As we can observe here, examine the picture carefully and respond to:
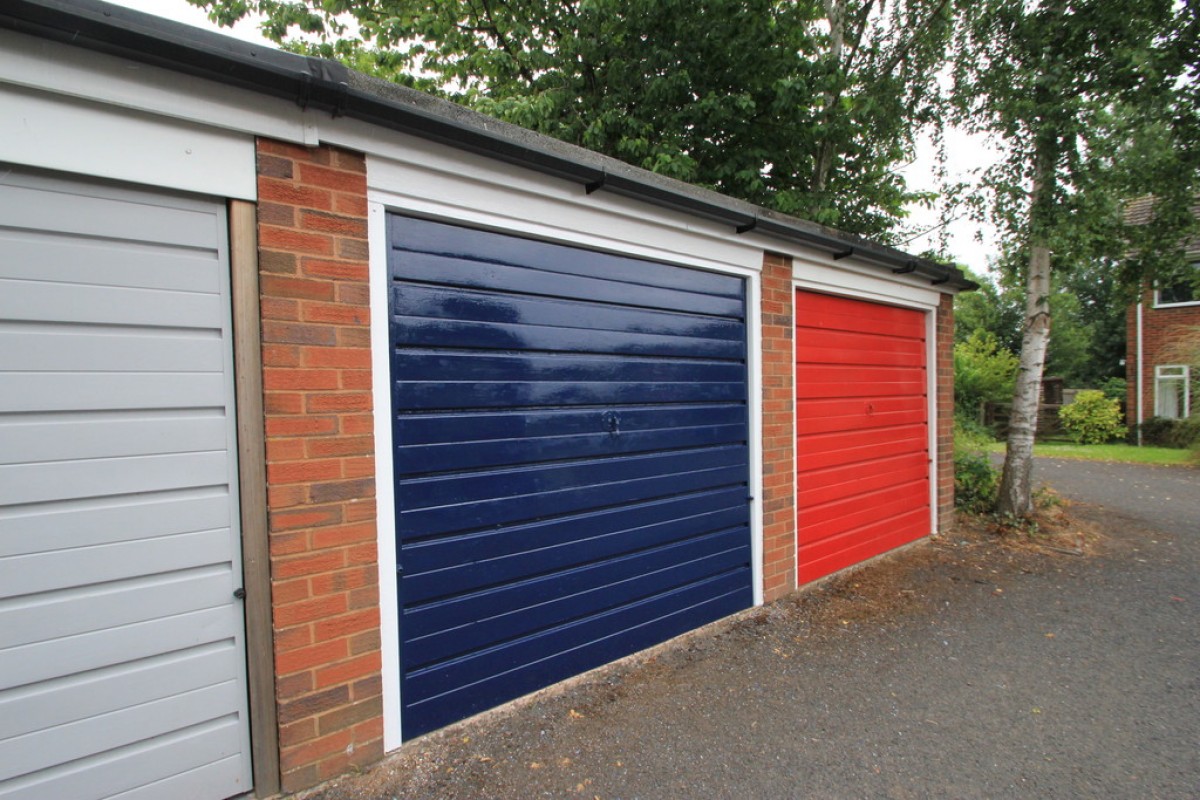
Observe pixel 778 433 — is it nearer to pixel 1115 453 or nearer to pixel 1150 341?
pixel 1115 453

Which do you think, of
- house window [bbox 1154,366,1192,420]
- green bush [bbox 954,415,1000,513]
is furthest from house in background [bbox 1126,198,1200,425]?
green bush [bbox 954,415,1000,513]

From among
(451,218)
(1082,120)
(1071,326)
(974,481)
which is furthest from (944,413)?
(1071,326)

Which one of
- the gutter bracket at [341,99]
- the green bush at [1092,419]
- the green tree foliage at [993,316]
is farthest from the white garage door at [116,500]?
the green tree foliage at [993,316]

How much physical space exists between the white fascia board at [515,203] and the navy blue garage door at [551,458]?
0.31 feet

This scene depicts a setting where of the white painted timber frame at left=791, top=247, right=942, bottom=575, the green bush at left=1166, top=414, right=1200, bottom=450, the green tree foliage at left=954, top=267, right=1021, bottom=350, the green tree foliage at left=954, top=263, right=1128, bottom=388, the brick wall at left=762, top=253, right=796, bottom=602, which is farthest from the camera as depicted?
the green tree foliage at left=954, top=267, right=1021, bottom=350

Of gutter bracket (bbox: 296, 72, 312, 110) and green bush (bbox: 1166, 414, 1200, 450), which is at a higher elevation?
gutter bracket (bbox: 296, 72, 312, 110)

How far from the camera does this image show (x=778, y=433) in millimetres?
4336

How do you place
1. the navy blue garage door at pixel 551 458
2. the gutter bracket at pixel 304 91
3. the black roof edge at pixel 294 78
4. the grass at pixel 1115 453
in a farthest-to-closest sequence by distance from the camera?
the grass at pixel 1115 453, the navy blue garage door at pixel 551 458, the gutter bracket at pixel 304 91, the black roof edge at pixel 294 78

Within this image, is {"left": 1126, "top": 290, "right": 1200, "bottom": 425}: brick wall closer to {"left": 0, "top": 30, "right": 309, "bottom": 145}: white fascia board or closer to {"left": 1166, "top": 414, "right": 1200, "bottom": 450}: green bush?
{"left": 1166, "top": 414, "right": 1200, "bottom": 450}: green bush

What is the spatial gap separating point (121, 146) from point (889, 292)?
5.51m

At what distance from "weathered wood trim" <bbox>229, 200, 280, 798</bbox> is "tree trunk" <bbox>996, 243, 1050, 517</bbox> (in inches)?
283

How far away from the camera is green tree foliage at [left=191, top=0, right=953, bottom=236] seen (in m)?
6.77

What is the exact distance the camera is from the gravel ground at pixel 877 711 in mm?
2396

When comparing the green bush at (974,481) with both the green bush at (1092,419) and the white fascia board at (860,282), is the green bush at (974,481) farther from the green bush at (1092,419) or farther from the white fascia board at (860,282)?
the green bush at (1092,419)
